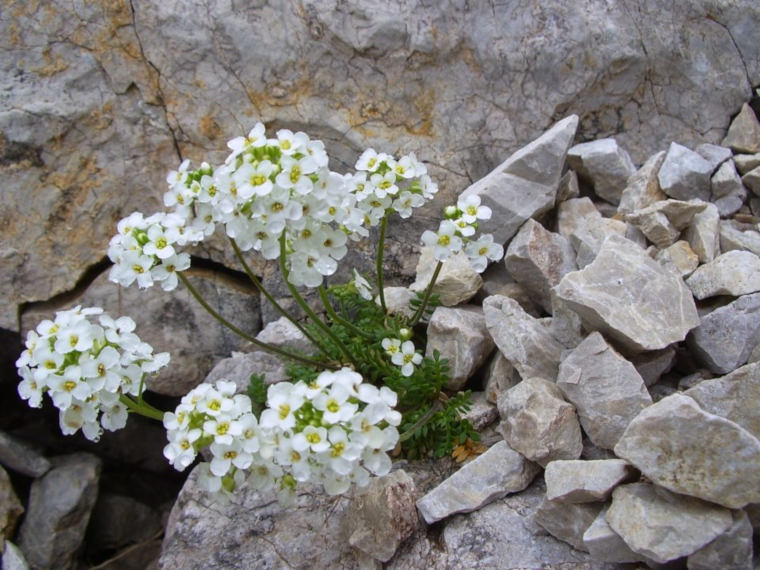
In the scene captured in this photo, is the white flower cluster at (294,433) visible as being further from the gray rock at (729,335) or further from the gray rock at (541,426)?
the gray rock at (729,335)

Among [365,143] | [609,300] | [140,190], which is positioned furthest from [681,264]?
[140,190]

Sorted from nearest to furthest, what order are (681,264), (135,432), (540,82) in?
(681,264) < (540,82) < (135,432)

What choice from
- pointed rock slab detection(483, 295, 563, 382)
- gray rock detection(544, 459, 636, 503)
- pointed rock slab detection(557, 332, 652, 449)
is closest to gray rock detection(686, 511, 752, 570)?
gray rock detection(544, 459, 636, 503)

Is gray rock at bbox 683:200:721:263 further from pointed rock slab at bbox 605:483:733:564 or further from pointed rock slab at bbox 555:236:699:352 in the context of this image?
pointed rock slab at bbox 605:483:733:564

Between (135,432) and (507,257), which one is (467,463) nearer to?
(507,257)

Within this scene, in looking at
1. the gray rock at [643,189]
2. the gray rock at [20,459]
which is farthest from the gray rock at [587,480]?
the gray rock at [20,459]

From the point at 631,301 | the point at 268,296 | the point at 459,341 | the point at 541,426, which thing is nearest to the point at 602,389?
the point at 541,426
